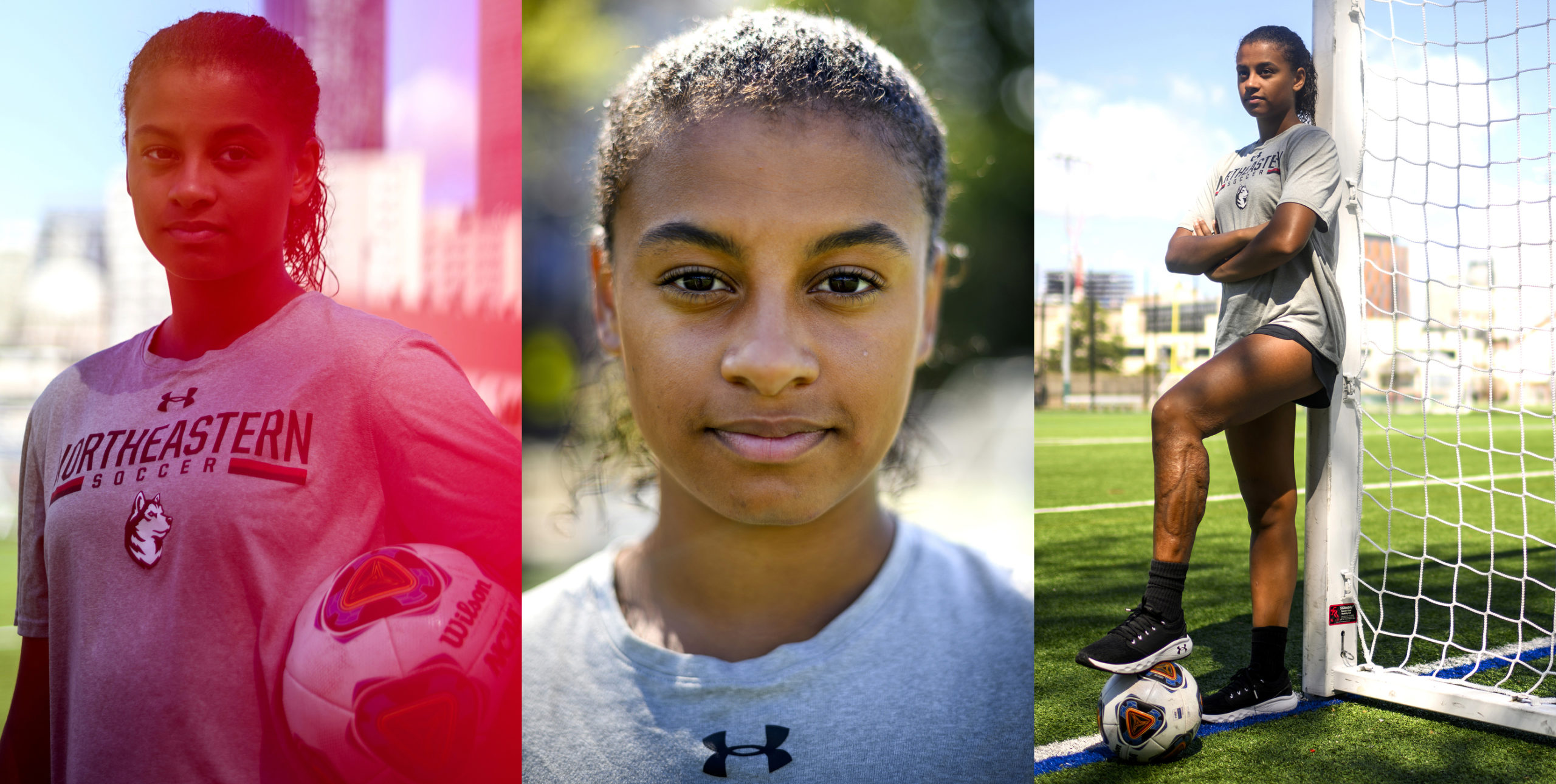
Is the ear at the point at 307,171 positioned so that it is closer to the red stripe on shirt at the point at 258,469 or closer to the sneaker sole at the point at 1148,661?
the red stripe on shirt at the point at 258,469

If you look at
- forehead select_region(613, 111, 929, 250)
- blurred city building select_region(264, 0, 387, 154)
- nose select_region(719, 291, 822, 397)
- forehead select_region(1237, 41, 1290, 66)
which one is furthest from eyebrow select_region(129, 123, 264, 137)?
forehead select_region(1237, 41, 1290, 66)

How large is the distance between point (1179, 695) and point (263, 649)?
224cm

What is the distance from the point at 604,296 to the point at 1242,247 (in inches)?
89.4

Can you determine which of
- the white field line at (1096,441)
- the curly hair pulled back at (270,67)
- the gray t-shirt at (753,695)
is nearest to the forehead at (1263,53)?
the gray t-shirt at (753,695)

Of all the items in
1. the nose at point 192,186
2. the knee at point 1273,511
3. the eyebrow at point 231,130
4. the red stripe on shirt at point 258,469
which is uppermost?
the eyebrow at point 231,130

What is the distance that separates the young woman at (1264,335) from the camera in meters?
2.77

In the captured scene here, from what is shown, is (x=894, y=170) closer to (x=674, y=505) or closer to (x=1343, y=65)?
(x=674, y=505)

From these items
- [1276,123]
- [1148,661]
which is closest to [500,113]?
[1148,661]

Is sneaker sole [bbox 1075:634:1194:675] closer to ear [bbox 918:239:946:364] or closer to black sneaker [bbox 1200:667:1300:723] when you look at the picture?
black sneaker [bbox 1200:667:1300:723]

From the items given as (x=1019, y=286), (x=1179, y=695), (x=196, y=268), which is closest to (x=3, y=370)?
(x=196, y=268)

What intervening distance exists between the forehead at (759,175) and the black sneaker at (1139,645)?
155 centimetres

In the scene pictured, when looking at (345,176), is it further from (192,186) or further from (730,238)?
(730,238)

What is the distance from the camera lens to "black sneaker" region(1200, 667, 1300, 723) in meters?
2.98

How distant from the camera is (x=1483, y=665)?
3500 mm
